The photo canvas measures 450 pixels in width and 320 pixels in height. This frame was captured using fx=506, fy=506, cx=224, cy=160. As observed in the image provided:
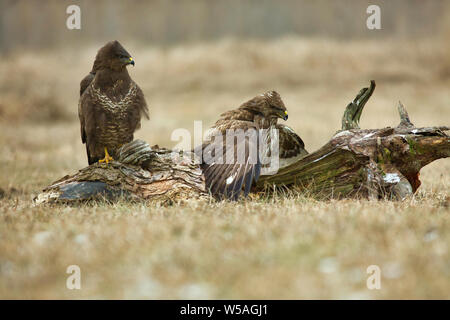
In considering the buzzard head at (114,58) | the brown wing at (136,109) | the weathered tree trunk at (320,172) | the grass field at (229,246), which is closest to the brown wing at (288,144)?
the weathered tree trunk at (320,172)

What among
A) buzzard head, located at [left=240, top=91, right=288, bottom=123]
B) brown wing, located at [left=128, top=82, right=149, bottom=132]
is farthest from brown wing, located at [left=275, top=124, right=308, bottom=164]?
brown wing, located at [left=128, top=82, right=149, bottom=132]

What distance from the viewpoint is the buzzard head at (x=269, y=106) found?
4496mm

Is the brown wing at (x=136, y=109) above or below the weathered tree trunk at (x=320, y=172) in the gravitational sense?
above

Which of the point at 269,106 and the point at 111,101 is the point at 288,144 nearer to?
the point at 269,106

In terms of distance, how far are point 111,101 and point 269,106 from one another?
1.40 m

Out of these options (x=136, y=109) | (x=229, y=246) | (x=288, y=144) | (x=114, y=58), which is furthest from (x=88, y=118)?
(x=229, y=246)

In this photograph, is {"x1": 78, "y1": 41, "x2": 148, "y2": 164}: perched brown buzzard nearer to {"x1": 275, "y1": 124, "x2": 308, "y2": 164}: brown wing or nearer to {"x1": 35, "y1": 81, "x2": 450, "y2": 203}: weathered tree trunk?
{"x1": 35, "y1": 81, "x2": 450, "y2": 203}: weathered tree trunk

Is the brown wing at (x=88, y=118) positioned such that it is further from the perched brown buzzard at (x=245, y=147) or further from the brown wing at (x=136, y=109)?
the perched brown buzzard at (x=245, y=147)

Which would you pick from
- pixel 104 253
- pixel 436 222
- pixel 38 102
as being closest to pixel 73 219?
pixel 104 253

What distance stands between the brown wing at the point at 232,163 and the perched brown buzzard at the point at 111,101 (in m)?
0.83

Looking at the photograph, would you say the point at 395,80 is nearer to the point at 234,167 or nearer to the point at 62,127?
the point at 62,127

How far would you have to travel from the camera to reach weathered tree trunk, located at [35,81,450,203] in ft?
13.1

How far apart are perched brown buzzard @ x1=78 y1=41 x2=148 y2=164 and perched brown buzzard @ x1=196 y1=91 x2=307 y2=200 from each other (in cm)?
73
